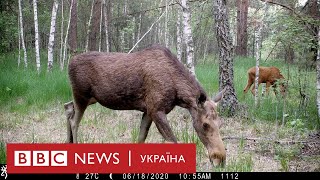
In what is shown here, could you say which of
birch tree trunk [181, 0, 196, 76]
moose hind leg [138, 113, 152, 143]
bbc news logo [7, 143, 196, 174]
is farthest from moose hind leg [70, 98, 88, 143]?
birch tree trunk [181, 0, 196, 76]

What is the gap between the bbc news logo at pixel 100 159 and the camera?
4.22 m

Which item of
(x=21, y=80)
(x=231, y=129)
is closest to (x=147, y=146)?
(x=231, y=129)

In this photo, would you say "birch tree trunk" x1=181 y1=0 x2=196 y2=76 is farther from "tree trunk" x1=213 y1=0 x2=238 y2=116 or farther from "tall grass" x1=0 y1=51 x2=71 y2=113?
"tall grass" x1=0 y1=51 x2=71 y2=113

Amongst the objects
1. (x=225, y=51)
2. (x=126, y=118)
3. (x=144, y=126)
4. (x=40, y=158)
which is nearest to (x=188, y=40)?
(x=225, y=51)

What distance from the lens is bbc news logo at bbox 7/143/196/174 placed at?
166 inches

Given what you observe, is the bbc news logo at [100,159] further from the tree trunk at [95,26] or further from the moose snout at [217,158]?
the tree trunk at [95,26]

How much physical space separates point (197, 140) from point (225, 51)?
2.60m

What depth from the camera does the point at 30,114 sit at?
8.41 meters

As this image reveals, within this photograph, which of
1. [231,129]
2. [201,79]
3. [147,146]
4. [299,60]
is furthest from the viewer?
[201,79]

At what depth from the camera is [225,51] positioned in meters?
7.88

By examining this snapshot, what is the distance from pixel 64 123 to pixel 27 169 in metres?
3.57

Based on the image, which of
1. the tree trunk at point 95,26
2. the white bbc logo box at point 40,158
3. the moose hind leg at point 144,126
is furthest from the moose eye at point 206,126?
the tree trunk at point 95,26

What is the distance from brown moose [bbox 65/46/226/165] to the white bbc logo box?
46.9 inches

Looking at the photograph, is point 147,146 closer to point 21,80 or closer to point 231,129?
point 231,129
